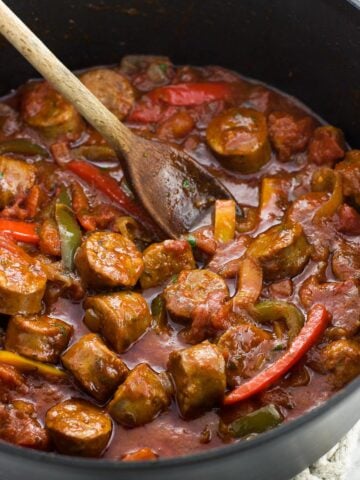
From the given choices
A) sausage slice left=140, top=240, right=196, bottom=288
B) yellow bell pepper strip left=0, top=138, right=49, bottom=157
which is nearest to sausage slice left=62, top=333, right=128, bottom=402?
sausage slice left=140, top=240, right=196, bottom=288

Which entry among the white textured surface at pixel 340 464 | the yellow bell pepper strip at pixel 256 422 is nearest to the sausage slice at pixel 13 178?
the yellow bell pepper strip at pixel 256 422

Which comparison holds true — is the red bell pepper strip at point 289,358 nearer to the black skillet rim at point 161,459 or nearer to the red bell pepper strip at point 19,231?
the black skillet rim at point 161,459

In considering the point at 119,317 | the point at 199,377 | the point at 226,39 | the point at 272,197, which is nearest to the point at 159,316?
the point at 119,317

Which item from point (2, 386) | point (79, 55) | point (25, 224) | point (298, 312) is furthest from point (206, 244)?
point (79, 55)

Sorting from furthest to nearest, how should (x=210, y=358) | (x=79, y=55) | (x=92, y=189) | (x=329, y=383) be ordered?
(x=79, y=55) → (x=92, y=189) → (x=329, y=383) → (x=210, y=358)

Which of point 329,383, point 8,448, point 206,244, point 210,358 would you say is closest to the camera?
point 8,448

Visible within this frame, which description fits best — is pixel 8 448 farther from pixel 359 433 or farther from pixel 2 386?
pixel 359 433

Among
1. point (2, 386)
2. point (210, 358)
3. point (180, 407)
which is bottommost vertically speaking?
point (2, 386)
